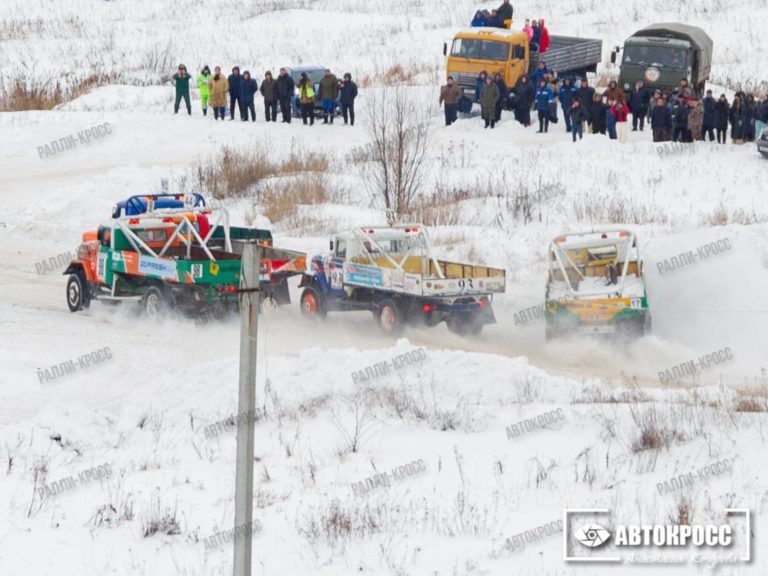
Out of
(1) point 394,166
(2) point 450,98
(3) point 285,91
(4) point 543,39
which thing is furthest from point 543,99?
(1) point 394,166

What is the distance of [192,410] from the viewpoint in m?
14.3

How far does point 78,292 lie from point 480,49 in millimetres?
18222

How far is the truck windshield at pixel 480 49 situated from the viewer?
35.8 meters

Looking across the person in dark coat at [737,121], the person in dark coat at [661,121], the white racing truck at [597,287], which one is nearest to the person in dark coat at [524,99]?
the person in dark coat at [661,121]

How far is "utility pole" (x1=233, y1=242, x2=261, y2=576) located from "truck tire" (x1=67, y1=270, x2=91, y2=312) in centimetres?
1334

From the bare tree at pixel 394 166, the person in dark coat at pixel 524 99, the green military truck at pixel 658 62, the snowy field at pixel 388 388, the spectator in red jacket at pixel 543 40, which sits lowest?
the snowy field at pixel 388 388

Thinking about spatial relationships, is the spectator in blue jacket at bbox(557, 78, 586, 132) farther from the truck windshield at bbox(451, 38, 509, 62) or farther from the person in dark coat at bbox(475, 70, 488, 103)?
the truck windshield at bbox(451, 38, 509, 62)

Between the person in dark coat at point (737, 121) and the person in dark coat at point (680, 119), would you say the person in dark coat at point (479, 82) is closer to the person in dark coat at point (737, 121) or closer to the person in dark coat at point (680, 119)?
the person in dark coat at point (680, 119)

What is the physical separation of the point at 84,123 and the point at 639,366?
75.0 ft

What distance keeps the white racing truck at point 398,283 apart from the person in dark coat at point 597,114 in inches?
545

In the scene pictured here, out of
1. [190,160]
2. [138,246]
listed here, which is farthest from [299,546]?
[190,160]

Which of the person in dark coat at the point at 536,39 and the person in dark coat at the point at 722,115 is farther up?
the person in dark coat at the point at 536,39

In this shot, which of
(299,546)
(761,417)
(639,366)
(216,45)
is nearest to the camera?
(299,546)

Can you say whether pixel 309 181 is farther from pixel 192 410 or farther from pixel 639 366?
pixel 192 410
